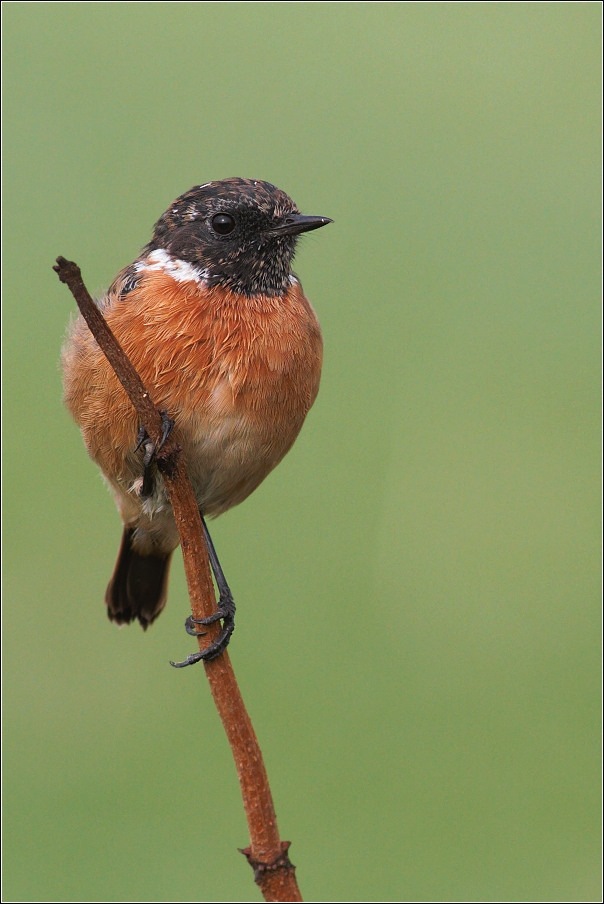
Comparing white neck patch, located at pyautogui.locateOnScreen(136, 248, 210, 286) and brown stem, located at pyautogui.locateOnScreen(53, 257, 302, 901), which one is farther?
white neck patch, located at pyautogui.locateOnScreen(136, 248, 210, 286)

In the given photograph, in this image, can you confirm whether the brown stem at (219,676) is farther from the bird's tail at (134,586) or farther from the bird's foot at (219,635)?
the bird's tail at (134,586)

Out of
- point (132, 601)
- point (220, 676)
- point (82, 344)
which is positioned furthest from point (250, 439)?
point (132, 601)

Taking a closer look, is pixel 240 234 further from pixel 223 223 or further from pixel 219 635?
pixel 219 635

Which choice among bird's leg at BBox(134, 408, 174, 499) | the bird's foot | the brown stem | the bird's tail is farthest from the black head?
the bird's tail

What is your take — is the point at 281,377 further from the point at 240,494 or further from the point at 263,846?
the point at 263,846

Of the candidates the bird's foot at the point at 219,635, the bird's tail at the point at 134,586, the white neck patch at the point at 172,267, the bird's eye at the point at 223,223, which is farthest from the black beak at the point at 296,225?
the bird's tail at the point at 134,586

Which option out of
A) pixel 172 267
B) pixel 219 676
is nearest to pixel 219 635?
pixel 219 676

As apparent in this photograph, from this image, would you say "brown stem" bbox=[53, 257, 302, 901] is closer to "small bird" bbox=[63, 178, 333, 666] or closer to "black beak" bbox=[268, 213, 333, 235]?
"small bird" bbox=[63, 178, 333, 666]
